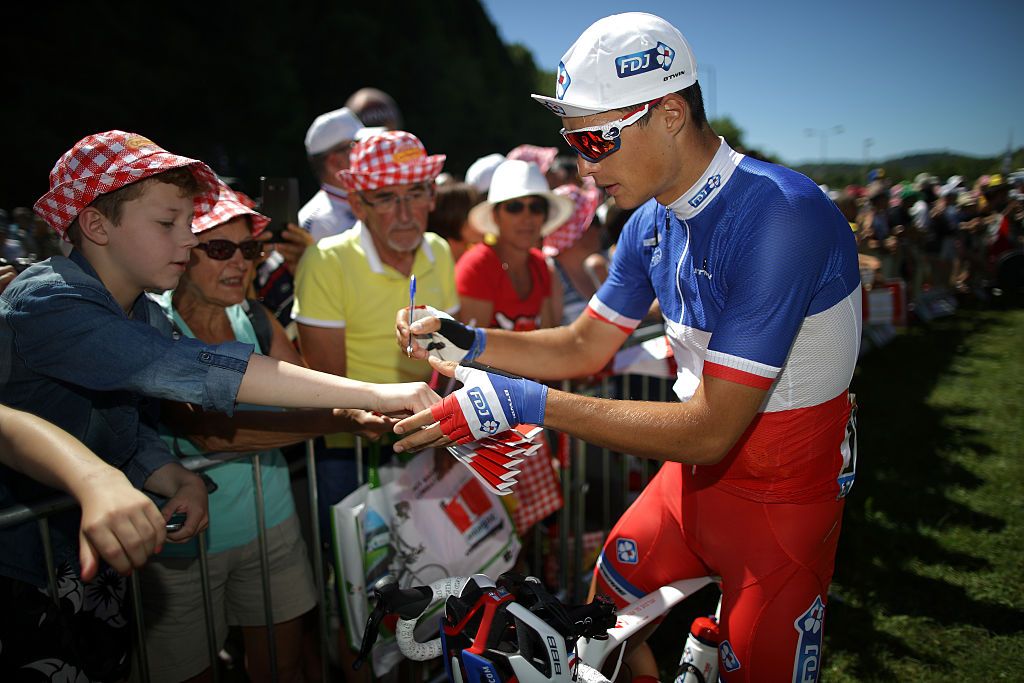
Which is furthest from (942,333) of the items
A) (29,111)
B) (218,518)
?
(29,111)

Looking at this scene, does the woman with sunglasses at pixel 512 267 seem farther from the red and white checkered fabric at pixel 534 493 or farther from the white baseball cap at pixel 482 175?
the white baseball cap at pixel 482 175

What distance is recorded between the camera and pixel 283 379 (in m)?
2.00

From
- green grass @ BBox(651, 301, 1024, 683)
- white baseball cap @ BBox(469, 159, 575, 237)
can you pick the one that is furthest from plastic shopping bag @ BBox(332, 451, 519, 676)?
white baseball cap @ BBox(469, 159, 575, 237)

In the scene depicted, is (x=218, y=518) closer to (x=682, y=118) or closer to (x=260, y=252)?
(x=260, y=252)

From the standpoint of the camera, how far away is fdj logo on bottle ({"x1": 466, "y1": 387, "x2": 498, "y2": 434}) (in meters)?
1.96

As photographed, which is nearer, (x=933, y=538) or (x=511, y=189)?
(x=511, y=189)

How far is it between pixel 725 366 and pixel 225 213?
6.96 feet

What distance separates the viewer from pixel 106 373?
1.78m

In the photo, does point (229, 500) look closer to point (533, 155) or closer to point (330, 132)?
point (330, 132)

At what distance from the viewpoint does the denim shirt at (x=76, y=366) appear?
1752 millimetres

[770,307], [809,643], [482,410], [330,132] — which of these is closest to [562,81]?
[770,307]

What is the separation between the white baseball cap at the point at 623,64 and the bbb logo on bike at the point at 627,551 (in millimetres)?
1580

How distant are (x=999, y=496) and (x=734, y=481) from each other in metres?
4.54

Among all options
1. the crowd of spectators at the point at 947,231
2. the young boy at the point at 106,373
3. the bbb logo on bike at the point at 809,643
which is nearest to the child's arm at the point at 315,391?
the young boy at the point at 106,373
